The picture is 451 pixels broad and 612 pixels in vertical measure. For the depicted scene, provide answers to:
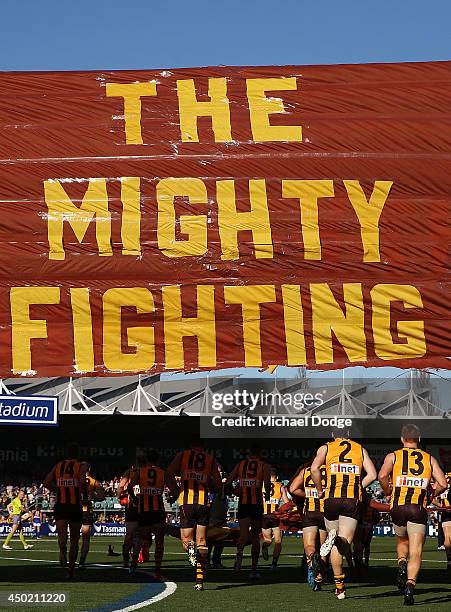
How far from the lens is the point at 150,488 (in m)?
18.5

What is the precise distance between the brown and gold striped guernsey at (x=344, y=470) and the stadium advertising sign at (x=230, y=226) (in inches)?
53.1

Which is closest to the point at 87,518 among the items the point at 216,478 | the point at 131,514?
the point at 131,514

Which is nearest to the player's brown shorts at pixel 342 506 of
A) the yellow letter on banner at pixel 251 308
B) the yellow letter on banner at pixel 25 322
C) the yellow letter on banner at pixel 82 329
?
the yellow letter on banner at pixel 251 308

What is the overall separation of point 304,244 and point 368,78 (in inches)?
94.4

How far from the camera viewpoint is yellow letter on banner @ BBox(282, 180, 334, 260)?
14.2 metres

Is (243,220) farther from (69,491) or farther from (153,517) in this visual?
(69,491)

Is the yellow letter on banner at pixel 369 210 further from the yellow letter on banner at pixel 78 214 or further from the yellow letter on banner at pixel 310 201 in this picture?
the yellow letter on banner at pixel 78 214

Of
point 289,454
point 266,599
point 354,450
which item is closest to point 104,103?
point 354,450

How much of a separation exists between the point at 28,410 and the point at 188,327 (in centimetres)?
2241

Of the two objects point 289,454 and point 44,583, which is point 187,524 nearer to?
point 44,583

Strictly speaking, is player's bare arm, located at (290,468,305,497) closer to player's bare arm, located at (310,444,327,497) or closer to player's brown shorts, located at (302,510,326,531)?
player's brown shorts, located at (302,510,326,531)

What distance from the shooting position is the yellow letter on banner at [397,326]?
46.0ft

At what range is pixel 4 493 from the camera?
51.8m

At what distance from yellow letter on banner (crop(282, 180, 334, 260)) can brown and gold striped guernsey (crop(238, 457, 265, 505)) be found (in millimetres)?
6085
